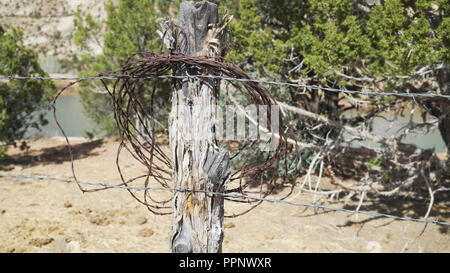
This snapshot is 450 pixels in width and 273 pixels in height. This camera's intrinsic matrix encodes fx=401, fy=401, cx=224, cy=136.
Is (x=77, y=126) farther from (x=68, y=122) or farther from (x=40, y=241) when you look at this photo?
(x=40, y=241)

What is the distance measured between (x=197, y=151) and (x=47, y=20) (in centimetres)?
4844

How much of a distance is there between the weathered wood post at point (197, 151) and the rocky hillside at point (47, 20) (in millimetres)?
36539

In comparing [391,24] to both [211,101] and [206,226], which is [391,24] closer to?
[211,101]

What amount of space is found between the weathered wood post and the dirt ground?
9.18 ft

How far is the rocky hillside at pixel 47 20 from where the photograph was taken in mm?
39531

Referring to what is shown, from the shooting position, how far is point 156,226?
5504mm

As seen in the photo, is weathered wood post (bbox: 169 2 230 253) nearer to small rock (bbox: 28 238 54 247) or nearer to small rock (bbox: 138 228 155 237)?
small rock (bbox: 138 228 155 237)

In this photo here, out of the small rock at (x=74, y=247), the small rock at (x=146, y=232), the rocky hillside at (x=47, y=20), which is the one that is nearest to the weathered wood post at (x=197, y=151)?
the small rock at (x=74, y=247)

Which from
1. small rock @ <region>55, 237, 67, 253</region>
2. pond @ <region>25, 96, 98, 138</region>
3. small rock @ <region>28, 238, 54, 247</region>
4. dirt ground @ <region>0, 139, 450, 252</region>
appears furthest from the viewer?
pond @ <region>25, 96, 98, 138</region>

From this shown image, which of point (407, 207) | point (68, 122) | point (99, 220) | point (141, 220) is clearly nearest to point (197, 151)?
point (141, 220)

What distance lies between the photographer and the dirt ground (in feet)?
16.3

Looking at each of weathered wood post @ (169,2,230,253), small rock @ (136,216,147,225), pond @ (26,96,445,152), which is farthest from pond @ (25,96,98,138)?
weathered wood post @ (169,2,230,253)

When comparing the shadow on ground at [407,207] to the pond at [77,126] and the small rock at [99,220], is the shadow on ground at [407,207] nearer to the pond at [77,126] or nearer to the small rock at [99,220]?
the small rock at [99,220]

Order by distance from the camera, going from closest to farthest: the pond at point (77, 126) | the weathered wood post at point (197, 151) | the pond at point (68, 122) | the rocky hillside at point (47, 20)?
1. the weathered wood post at point (197, 151)
2. the pond at point (77, 126)
3. the pond at point (68, 122)
4. the rocky hillside at point (47, 20)
